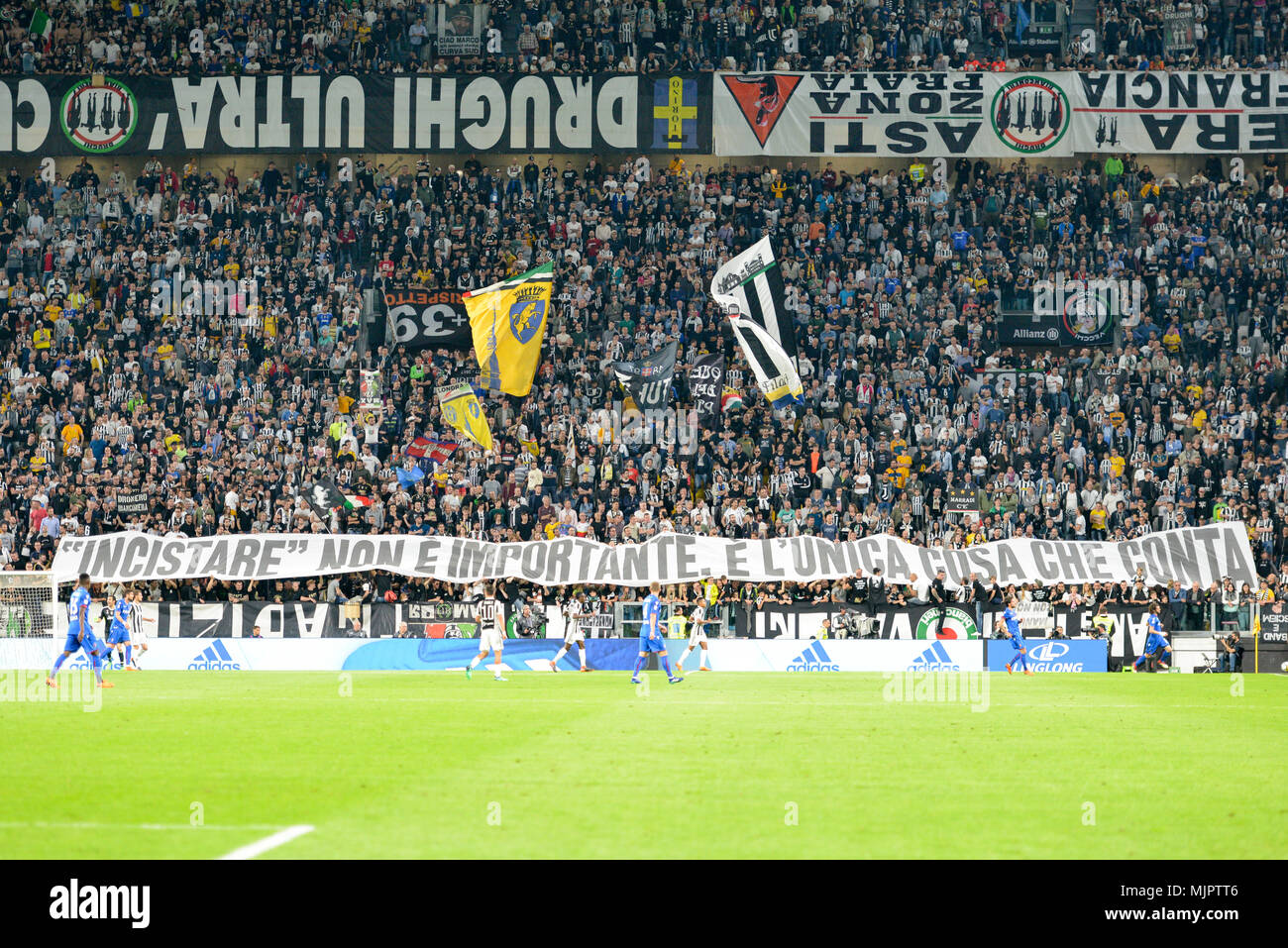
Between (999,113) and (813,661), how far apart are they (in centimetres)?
2525

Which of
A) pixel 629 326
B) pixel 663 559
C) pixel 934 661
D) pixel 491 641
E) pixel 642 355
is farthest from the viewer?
pixel 629 326

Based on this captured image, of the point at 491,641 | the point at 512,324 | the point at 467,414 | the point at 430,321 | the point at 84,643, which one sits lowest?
the point at 491,641

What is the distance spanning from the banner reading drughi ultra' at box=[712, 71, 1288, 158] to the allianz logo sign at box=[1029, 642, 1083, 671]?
2171cm

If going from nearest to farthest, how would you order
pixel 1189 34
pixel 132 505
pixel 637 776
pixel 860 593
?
pixel 637 776 → pixel 860 593 → pixel 132 505 → pixel 1189 34

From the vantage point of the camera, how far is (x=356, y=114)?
5494 centimetres

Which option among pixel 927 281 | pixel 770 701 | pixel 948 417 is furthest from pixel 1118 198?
pixel 770 701

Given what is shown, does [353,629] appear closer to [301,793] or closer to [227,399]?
[227,399]

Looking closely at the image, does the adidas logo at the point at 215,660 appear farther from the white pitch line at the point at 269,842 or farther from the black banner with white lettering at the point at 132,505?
the white pitch line at the point at 269,842

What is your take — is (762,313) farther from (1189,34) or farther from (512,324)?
(1189,34)

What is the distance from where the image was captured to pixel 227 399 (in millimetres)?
47438

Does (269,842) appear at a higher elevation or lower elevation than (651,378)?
lower

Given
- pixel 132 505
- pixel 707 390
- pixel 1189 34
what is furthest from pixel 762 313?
pixel 1189 34

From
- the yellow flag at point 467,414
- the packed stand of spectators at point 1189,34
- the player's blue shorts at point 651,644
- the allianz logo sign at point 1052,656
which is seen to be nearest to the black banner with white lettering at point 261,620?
the yellow flag at point 467,414
